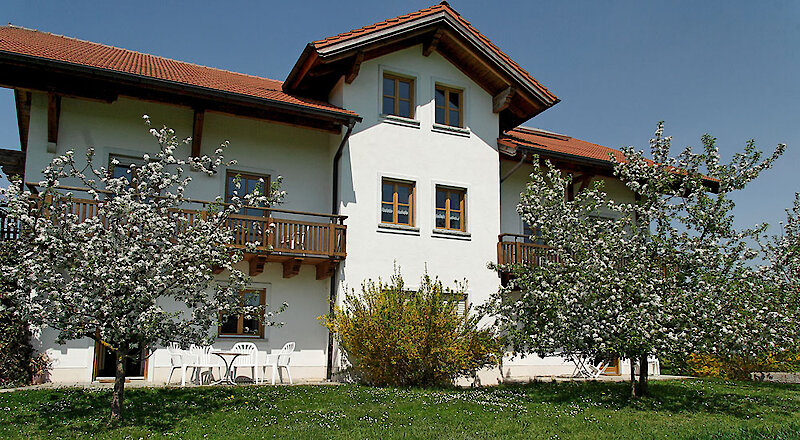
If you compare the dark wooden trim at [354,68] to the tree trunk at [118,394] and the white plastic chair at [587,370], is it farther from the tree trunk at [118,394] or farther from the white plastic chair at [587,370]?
the tree trunk at [118,394]

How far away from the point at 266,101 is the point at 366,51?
9.82 ft

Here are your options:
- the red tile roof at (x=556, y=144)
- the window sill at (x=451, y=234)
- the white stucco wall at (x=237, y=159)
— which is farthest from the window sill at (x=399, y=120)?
the window sill at (x=451, y=234)

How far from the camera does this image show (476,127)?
17.5 m

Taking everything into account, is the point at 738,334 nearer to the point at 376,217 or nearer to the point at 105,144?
the point at 376,217

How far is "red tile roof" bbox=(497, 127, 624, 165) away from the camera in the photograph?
18.3m

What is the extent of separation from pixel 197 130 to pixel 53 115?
281 cm

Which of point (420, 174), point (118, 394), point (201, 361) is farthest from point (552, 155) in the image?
point (118, 394)

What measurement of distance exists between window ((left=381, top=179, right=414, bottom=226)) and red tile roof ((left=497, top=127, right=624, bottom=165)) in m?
3.04

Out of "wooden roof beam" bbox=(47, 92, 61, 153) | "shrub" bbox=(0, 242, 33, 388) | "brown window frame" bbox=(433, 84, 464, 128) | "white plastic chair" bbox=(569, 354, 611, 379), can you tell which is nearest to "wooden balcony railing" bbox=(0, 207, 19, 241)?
"shrub" bbox=(0, 242, 33, 388)

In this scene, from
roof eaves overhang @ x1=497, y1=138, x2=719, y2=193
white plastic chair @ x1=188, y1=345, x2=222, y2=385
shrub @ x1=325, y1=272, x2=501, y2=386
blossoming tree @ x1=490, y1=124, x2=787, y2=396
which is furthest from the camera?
roof eaves overhang @ x1=497, y1=138, x2=719, y2=193

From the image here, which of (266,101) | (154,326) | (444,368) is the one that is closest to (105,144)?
(266,101)

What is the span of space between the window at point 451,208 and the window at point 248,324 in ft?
15.3

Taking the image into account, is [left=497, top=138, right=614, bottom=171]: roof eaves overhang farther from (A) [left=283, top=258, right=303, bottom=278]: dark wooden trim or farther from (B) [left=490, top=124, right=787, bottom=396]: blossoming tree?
(A) [left=283, top=258, right=303, bottom=278]: dark wooden trim

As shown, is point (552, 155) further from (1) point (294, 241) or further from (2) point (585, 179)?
(1) point (294, 241)
